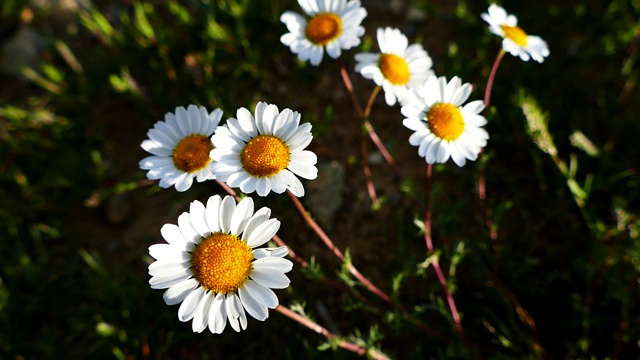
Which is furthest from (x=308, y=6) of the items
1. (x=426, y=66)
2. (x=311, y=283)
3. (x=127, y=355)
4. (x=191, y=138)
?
(x=127, y=355)

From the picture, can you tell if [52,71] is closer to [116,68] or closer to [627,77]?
[116,68]

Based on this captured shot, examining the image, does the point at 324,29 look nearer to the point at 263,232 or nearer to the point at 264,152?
the point at 264,152

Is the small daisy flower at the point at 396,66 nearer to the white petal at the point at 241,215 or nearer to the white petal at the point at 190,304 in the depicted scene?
the white petal at the point at 241,215

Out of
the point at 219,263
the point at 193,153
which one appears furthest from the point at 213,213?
the point at 193,153

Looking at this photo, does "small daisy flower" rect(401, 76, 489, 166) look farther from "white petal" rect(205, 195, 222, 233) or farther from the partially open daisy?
"white petal" rect(205, 195, 222, 233)

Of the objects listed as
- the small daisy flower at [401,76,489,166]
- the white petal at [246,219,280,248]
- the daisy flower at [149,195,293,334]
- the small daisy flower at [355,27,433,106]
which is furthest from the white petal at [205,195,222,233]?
the small daisy flower at [355,27,433,106]

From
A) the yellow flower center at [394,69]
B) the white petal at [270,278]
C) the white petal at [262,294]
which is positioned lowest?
the white petal at [262,294]

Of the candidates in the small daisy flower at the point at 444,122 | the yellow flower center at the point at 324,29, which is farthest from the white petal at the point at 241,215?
the yellow flower center at the point at 324,29
